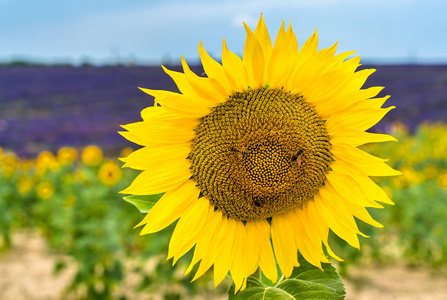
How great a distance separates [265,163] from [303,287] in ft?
0.84

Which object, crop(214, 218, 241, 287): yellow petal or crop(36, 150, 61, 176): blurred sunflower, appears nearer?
crop(214, 218, 241, 287): yellow petal

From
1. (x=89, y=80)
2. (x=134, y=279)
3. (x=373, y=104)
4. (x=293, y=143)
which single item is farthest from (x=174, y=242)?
(x=89, y=80)

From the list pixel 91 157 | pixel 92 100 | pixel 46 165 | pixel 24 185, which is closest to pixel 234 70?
pixel 91 157

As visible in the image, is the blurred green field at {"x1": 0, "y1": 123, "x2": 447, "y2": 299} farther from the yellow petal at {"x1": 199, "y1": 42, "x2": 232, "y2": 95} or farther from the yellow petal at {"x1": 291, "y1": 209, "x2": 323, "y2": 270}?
the yellow petal at {"x1": 199, "y1": 42, "x2": 232, "y2": 95}

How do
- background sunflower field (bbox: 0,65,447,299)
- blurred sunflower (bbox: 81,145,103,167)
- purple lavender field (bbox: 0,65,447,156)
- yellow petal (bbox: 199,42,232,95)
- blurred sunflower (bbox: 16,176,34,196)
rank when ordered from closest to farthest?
1. yellow petal (bbox: 199,42,232,95)
2. background sunflower field (bbox: 0,65,447,299)
3. blurred sunflower (bbox: 81,145,103,167)
4. blurred sunflower (bbox: 16,176,34,196)
5. purple lavender field (bbox: 0,65,447,156)

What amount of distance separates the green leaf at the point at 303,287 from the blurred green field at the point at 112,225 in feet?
6.62

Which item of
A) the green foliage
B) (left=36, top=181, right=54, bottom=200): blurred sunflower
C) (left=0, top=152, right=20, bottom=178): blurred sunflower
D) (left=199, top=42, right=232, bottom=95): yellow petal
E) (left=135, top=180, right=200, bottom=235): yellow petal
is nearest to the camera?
(left=199, top=42, right=232, bottom=95): yellow petal

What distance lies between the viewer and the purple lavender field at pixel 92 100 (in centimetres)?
1065

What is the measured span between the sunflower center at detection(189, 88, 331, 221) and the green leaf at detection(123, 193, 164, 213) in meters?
0.11

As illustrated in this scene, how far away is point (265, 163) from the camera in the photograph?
965 millimetres

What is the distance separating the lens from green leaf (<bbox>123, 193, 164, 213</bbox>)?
3.42 feet

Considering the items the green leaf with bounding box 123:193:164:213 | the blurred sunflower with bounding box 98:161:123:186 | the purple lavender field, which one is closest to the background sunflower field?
the blurred sunflower with bounding box 98:161:123:186

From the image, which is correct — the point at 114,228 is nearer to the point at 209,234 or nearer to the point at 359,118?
the point at 209,234

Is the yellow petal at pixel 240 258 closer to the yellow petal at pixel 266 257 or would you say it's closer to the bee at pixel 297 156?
the yellow petal at pixel 266 257
